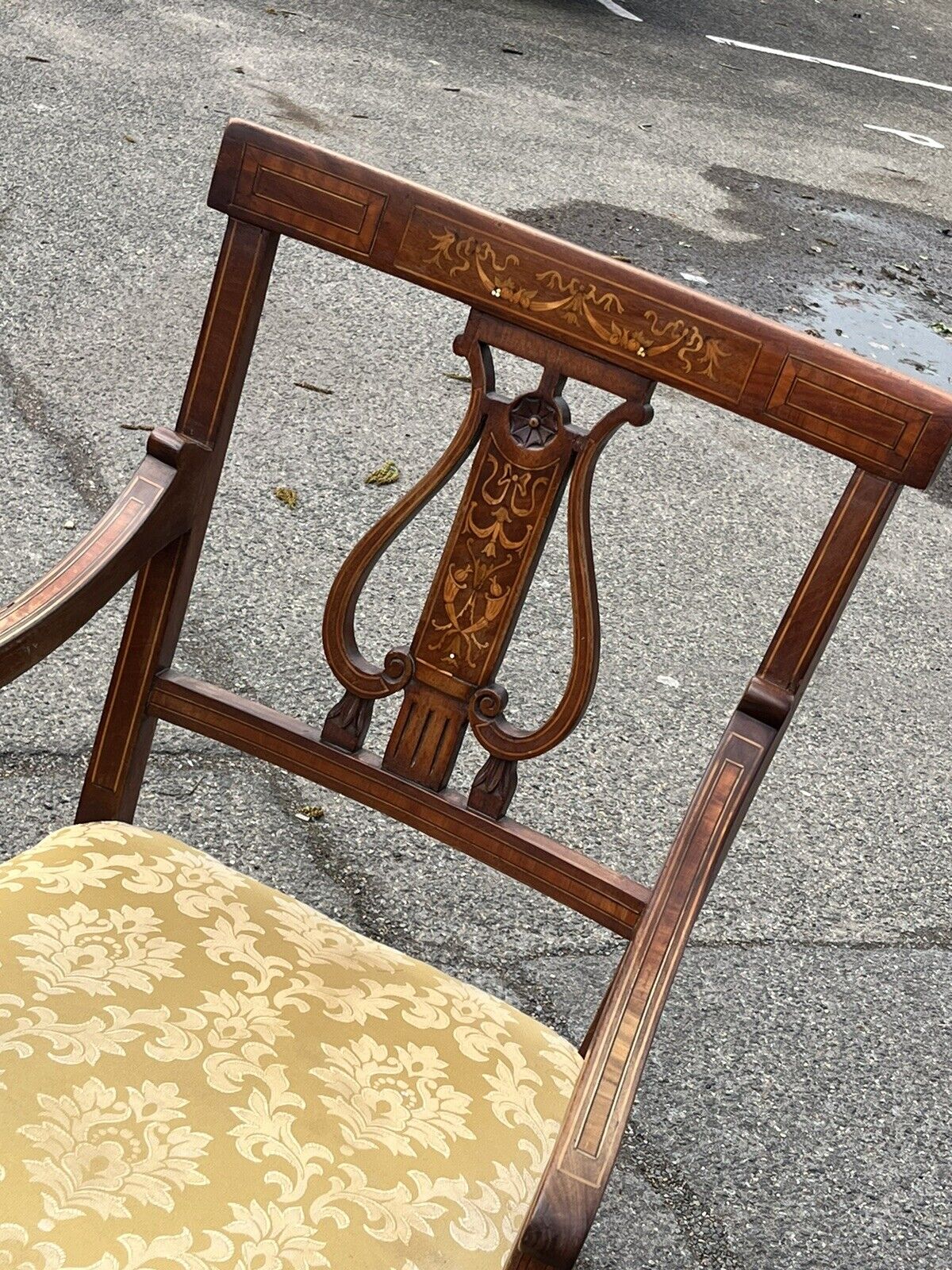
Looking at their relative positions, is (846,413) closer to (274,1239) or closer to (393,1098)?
(393,1098)

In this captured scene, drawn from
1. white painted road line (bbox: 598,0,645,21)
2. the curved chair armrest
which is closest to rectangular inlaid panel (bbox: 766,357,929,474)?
the curved chair armrest

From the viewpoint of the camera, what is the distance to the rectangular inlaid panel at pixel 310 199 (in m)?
1.31

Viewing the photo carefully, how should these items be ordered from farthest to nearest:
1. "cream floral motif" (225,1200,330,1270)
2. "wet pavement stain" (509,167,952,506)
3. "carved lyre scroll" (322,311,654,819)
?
"wet pavement stain" (509,167,952,506) < "carved lyre scroll" (322,311,654,819) < "cream floral motif" (225,1200,330,1270)

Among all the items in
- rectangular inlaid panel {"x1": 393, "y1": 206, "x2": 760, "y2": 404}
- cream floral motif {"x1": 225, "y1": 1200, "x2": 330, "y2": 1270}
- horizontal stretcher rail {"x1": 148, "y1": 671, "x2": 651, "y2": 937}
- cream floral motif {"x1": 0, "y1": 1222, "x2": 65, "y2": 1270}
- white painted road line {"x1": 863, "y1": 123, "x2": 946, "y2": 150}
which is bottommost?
cream floral motif {"x1": 0, "y1": 1222, "x2": 65, "y2": 1270}

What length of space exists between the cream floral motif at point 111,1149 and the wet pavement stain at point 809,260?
11.2 feet

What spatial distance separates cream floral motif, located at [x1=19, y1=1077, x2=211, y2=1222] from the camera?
1.06m

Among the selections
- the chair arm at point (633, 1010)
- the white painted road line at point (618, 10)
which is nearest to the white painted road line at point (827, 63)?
the white painted road line at point (618, 10)

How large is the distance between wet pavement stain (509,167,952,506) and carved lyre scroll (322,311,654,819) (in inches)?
119

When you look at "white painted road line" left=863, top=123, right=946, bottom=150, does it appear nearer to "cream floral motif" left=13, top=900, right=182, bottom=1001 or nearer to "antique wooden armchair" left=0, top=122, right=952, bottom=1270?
"antique wooden armchair" left=0, top=122, right=952, bottom=1270

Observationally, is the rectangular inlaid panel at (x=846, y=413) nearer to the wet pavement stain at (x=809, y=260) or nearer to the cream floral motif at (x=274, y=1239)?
the cream floral motif at (x=274, y=1239)

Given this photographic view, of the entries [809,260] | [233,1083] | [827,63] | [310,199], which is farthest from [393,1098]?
[827,63]

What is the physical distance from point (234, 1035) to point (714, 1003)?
3.75ft

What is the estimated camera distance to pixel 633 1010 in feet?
3.58

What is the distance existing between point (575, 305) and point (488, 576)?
253mm
